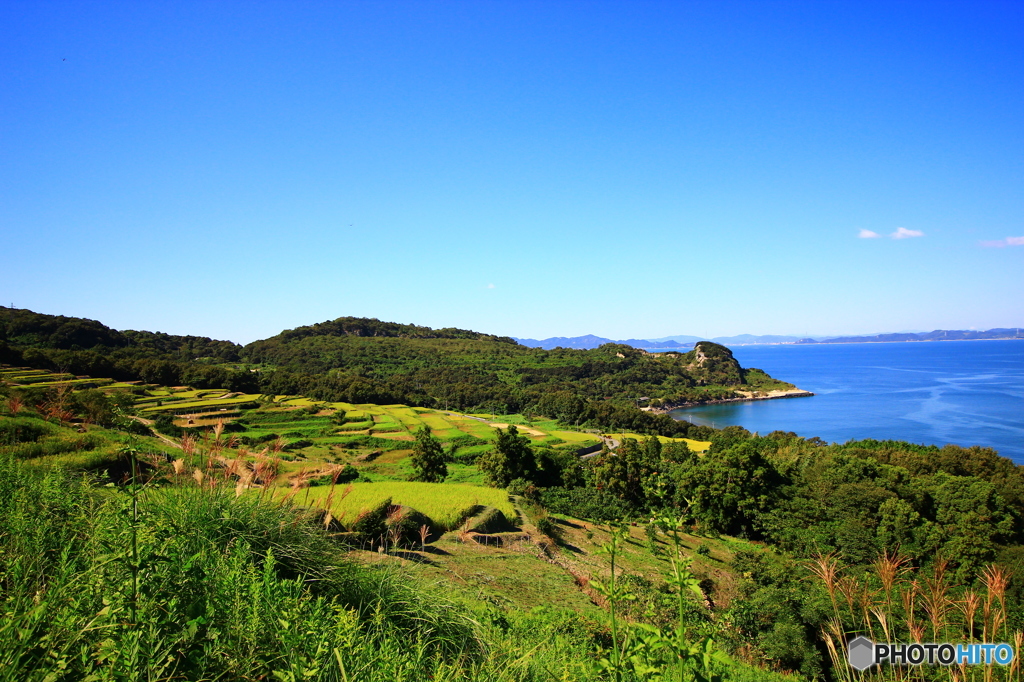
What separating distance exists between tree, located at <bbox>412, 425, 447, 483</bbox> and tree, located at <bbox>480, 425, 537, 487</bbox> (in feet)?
10.3

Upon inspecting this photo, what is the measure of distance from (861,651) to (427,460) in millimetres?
26065

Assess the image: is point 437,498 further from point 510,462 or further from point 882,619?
point 510,462

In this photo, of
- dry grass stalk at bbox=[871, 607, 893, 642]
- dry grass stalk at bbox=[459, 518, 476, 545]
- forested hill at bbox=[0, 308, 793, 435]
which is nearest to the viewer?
dry grass stalk at bbox=[871, 607, 893, 642]

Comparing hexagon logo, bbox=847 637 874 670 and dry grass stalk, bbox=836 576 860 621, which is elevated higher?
Result: dry grass stalk, bbox=836 576 860 621

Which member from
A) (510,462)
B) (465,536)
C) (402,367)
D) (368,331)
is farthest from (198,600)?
(368,331)

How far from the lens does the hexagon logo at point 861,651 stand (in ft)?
9.55

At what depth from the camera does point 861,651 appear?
3033 millimetres

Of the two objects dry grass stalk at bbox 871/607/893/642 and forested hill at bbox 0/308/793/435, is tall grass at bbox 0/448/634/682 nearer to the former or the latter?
dry grass stalk at bbox 871/607/893/642

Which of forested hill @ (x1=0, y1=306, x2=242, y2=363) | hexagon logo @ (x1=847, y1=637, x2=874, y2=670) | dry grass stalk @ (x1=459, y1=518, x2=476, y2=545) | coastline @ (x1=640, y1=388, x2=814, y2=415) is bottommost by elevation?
coastline @ (x1=640, y1=388, x2=814, y2=415)

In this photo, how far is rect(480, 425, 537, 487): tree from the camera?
29.3 meters

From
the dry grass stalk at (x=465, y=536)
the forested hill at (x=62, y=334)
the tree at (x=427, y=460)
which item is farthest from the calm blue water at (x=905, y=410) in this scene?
the forested hill at (x=62, y=334)

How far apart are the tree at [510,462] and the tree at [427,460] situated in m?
3.15

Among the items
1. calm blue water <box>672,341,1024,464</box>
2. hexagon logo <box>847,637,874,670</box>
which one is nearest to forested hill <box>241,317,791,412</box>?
calm blue water <box>672,341,1024,464</box>

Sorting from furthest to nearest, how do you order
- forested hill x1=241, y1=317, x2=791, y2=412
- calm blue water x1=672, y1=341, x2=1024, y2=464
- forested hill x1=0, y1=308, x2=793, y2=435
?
forested hill x1=241, y1=317, x2=791, y2=412 → calm blue water x1=672, y1=341, x2=1024, y2=464 → forested hill x1=0, y1=308, x2=793, y2=435
